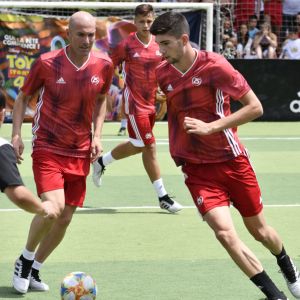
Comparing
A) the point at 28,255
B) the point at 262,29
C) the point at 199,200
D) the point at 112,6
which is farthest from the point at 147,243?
the point at 262,29

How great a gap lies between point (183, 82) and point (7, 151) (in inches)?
67.8

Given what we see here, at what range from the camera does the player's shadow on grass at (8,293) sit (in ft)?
24.4

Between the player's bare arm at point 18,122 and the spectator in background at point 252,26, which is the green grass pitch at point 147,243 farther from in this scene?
the spectator in background at point 252,26

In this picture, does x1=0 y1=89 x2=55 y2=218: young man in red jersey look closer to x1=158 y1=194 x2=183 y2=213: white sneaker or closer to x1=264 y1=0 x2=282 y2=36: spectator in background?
x1=158 y1=194 x2=183 y2=213: white sneaker

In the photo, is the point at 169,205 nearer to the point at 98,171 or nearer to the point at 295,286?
the point at 98,171

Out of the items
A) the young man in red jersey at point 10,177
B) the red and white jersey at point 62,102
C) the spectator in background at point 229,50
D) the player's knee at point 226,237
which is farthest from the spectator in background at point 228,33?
the young man in red jersey at point 10,177

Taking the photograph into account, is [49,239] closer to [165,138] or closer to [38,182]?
[38,182]

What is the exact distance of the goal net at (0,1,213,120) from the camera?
66.7 ft

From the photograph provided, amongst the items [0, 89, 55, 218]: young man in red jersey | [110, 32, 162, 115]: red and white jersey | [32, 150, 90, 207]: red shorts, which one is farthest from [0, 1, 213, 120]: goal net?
[0, 89, 55, 218]: young man in red jersey

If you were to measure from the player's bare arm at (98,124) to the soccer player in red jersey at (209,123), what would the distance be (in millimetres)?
837

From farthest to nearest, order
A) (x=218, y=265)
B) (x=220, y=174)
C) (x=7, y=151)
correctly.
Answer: (x=218, y=265), (x=220, y=174), (x=7, y=151)

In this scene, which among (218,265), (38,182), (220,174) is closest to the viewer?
(220,174)

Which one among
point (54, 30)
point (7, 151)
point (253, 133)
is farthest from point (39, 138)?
point (54, 30)

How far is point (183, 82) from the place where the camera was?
23.4 feet
